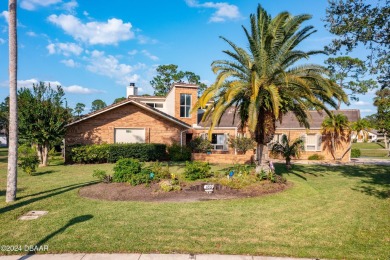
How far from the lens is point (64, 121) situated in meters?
19.4

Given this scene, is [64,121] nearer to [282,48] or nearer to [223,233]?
[282,48]

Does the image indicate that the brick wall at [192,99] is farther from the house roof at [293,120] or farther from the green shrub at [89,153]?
the green shrub at [89,153]

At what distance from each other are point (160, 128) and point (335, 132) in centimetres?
1583

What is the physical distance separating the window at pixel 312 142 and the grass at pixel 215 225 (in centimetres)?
1507

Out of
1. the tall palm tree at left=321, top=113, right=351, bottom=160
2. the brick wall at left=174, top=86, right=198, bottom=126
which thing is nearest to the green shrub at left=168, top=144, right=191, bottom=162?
the brick wall at left=174, top=86, right=198, bottom=126

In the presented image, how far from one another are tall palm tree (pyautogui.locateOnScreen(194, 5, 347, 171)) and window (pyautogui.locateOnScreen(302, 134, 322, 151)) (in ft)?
44.3

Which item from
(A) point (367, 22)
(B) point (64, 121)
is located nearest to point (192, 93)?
(B) point (64, 121)

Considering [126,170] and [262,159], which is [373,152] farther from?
[126,170]

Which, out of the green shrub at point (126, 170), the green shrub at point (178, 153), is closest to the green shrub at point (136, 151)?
the green shrub at point (178, 153)

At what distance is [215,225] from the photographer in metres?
→ 6.75

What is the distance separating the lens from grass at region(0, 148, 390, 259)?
5414 millimetres

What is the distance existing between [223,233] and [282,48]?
8868 mm

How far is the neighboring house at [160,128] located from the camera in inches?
866

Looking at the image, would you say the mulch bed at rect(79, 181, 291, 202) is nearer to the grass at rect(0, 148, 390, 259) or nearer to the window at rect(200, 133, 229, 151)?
the grass at rect(0, 148, 390, 259)
